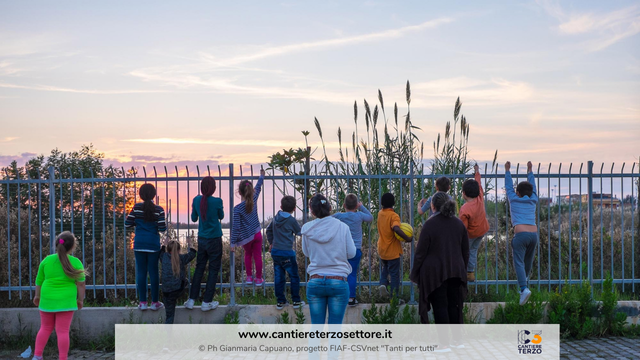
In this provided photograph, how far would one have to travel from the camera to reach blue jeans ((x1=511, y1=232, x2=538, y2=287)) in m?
8.15

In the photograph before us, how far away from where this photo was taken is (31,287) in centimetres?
884

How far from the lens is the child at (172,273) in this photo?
307 inches

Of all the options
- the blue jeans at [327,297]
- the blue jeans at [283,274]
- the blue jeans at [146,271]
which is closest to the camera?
the blue jeans at [327,297]

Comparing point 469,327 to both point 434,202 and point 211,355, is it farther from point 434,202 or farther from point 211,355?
point 211,355

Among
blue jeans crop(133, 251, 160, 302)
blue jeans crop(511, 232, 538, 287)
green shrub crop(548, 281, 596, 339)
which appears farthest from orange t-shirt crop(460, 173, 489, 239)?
blue jeans crop(133, 251, 160, 302)

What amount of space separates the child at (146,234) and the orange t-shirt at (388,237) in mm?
2814

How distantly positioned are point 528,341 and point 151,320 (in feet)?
16.1

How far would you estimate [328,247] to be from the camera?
5.84 metres

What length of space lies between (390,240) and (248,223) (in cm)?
190

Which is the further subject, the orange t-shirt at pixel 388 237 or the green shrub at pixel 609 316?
the green shrub at pixel 609 316

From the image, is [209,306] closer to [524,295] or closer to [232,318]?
[232,318]

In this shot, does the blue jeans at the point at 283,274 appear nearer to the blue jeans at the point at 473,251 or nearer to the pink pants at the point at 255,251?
the pink pants at the point at 255,251

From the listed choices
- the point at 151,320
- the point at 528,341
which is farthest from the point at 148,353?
the point at 528,341

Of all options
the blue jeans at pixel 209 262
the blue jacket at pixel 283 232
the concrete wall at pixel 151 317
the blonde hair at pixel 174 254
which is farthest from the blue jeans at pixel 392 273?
the blonde hair at pixel 174 254
